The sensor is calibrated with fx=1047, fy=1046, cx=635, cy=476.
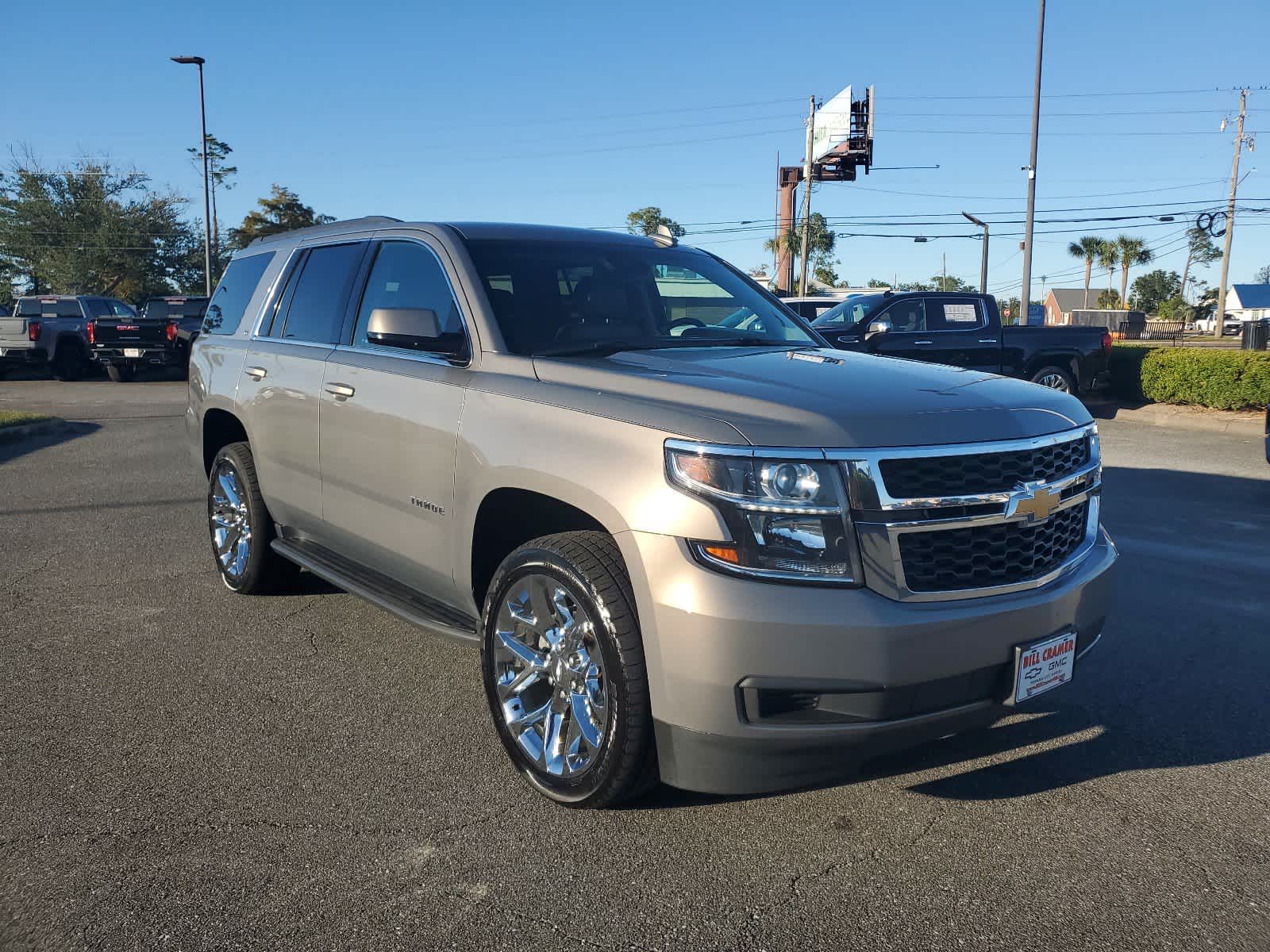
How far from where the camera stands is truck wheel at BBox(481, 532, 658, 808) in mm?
2998

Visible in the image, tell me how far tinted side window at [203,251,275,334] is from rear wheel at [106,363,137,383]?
1887 centimetres

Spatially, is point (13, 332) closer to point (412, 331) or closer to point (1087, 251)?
point (412, 331)

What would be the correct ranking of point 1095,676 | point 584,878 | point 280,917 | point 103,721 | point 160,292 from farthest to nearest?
point 160,292
point 1095,676
point 103,721
point 584,878
point 280,917

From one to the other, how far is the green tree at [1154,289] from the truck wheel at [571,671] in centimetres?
12871

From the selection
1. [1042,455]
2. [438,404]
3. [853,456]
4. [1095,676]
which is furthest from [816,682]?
[1095,676]

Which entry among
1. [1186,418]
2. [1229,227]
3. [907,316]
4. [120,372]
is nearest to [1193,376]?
[1186,418]

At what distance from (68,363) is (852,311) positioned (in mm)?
18175

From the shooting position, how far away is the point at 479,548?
3750 mm

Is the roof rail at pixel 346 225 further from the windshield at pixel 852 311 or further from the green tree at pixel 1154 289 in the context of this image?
the green tree at pixel 1154 289

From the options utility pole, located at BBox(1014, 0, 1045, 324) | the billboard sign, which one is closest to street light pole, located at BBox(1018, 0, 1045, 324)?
utility pole, located at BBox(1014, 0, 1045, 324)

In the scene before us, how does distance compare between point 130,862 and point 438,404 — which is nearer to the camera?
point 130,862

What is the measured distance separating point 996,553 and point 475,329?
2051mm

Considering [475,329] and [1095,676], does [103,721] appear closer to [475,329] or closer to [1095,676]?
[475,329]

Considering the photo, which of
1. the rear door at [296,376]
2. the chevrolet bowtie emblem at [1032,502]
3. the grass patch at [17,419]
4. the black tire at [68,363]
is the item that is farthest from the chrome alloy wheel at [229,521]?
the black tire at [68,363]
